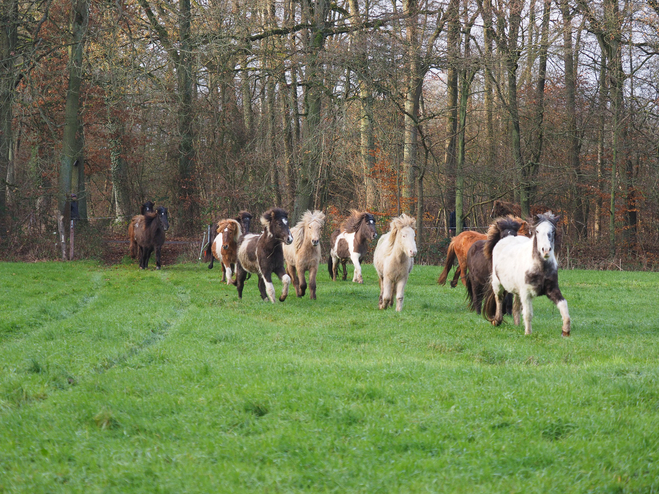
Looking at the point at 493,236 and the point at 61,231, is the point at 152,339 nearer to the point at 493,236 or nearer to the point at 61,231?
the point at 493,236

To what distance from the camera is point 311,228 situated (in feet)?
44.3

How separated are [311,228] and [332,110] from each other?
8522 millimetres

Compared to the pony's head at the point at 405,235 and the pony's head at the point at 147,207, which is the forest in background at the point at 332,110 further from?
the pony's head at the point at 405,235

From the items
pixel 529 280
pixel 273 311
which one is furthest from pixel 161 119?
pixel 529 280

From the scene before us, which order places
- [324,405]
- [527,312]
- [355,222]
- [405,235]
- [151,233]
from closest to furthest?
[324,405] → [527,312] → [405,235] → [355,222] → [151,233]

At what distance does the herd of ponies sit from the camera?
916 centimetres

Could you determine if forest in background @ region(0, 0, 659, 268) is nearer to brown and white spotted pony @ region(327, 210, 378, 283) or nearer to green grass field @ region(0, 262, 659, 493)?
brown and white spotted pony @ region(327, 210, 378, 283)

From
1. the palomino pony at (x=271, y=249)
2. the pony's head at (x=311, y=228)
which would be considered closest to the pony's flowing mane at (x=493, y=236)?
the pony's head at (x=311, y=228)

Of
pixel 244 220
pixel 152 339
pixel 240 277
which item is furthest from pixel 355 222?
pixel 152 339

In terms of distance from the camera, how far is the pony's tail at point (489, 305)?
35.0 feet

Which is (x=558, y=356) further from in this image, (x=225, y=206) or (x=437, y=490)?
(x=225, y=206)

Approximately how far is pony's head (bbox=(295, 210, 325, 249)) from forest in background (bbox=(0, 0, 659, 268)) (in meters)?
7.43

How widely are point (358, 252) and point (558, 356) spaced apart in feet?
30.7

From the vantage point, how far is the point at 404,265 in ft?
39.3
